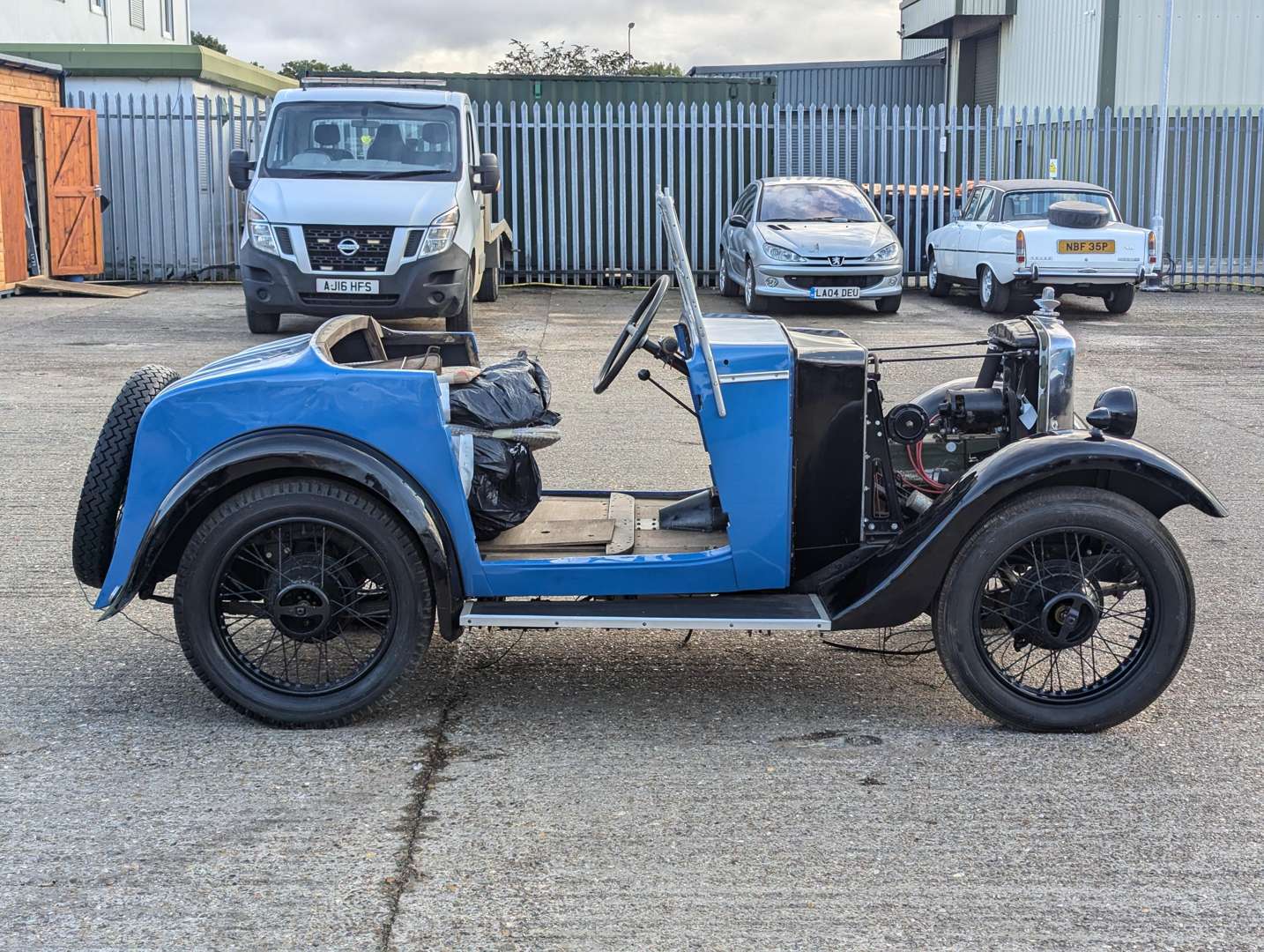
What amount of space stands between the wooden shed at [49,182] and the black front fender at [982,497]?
16.8m

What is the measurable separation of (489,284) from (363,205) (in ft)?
16.2

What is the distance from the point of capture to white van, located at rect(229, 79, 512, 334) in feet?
44.9

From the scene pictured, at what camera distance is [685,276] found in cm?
439

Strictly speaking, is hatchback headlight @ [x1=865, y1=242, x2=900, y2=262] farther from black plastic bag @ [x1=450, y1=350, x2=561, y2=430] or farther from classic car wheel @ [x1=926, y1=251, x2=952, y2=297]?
black plastic bag @ [x1=450, y1=350, x2=561, y2=430]

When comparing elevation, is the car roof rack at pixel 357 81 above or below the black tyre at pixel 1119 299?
above

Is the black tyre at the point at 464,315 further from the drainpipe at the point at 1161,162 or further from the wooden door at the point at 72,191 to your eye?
the drainpipe at the point at 1161,162

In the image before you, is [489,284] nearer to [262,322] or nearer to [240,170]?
[262,322]

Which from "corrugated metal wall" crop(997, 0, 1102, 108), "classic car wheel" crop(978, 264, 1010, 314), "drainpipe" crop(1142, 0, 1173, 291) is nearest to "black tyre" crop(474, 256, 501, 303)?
"classic car wheel" crop(978, 264, 1010, 314)

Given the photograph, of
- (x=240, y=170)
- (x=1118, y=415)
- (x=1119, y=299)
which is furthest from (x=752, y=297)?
(x=1118, y=415)

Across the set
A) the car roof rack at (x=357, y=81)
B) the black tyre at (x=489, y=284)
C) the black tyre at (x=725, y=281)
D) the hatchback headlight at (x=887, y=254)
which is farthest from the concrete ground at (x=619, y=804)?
the black tyre at (x=725, y=281)

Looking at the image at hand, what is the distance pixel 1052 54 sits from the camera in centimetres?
3038

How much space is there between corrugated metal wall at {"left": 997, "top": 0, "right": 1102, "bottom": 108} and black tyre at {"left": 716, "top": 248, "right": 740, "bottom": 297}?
29.8 feet

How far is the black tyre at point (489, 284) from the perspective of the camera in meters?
18.2

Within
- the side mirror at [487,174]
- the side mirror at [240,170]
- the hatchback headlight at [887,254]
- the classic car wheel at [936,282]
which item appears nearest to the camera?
the side mirror at [240,170]
